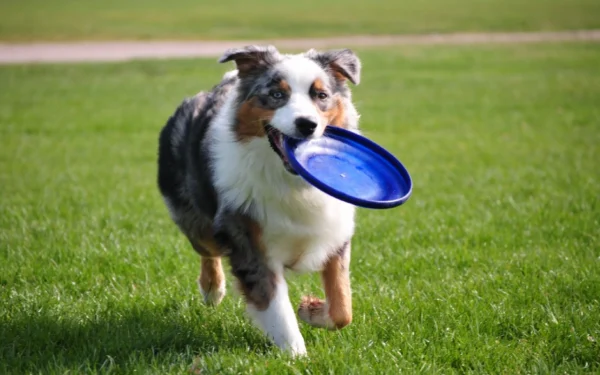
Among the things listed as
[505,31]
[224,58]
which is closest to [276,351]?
[224,58]

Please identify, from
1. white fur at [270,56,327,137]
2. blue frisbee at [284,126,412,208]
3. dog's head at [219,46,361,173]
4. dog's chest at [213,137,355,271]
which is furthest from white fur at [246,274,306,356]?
white fur at [270,56,327,137]

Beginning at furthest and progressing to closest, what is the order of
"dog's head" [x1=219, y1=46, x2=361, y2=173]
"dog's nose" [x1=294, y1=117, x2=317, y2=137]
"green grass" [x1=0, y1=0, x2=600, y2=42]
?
"green grass" [x1=0, y1=0, x2=600, y2=42] → "dog's head" [x1=219, y1=46, x2=361, y2=173] → "dog's nose" [x1=294, y1=117, x2=317, y2=137]

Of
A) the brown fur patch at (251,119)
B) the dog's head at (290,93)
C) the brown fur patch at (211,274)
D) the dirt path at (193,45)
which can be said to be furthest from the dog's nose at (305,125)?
the dirt path at (193,45)

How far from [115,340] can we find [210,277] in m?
1.28

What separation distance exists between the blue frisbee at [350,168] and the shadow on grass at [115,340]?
43.0 inches

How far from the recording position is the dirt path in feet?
97.1

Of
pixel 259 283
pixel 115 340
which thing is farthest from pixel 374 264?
pixel 115 340

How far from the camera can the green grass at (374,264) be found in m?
4.78

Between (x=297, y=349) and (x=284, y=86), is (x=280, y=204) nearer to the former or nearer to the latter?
(x=284, y=86)

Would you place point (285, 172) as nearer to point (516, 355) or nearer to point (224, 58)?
point (224, 58)

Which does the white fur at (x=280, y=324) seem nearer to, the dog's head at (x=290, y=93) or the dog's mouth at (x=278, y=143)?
the dog's mouth at (x=278, y=143)

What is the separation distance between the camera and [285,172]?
16.8 feet

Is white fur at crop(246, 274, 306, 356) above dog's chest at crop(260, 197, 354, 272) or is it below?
below

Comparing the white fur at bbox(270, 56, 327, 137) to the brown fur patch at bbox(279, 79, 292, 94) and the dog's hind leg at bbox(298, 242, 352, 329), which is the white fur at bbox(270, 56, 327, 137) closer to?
the brown fur patch at bbox(279, 79, 292, 94)
